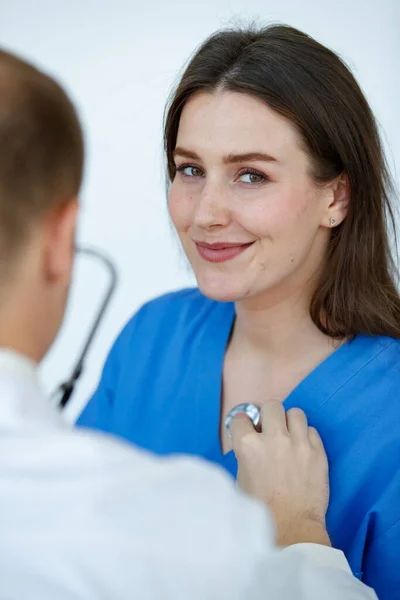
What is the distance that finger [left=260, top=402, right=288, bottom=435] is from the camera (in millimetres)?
949

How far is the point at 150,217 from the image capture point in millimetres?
2078

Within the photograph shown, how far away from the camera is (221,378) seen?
117 centimetres

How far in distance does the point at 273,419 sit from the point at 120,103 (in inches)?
52.0

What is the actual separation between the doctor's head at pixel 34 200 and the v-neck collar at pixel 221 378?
541 millimetres

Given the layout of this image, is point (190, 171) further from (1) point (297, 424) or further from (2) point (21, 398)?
(2) point (21, 398)

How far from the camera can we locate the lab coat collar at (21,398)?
1.64ft

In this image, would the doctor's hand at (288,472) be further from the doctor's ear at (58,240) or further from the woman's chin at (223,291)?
the doctor's ear at (58,240)

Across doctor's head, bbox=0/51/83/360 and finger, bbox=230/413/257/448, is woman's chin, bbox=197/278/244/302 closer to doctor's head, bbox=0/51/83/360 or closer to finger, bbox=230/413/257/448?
finger, bbox=230/413/257/448

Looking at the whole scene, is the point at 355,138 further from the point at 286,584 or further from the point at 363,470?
the point at 286,584

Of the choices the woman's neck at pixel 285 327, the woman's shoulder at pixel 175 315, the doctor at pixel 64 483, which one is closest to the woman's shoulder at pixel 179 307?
the woman's shoulder at pixel 175 315

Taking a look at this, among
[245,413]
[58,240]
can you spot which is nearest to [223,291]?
[245,413]

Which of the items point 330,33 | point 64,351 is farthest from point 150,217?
point 330,33

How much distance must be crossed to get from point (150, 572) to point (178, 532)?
3cm

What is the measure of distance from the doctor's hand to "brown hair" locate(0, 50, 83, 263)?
0.46 meters
